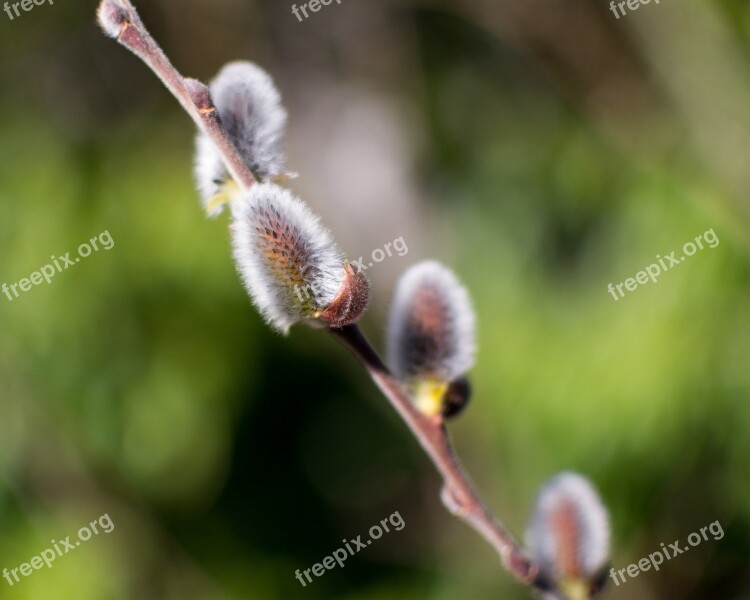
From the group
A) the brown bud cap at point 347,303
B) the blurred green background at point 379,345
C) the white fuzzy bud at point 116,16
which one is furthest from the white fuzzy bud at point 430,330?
the blurred green background at point 379,345

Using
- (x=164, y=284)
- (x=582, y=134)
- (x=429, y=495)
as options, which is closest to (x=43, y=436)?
(x=164, y=284)

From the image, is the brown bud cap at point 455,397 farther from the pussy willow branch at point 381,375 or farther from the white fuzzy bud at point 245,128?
the white fuzzy bud at point 245,128

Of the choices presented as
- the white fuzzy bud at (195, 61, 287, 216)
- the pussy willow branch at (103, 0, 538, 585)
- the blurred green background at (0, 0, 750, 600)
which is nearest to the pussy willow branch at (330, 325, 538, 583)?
the pussy willow branch at (103, 0, 538, 585)

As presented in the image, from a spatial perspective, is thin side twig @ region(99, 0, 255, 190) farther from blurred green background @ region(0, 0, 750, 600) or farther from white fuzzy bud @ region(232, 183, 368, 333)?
blurred green background @ region(0, 0, 750, 600)

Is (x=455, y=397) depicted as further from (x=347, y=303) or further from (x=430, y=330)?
(x=347, y=303)

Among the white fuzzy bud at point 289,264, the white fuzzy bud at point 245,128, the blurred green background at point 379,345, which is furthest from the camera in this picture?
the blurred green background at point 379,345

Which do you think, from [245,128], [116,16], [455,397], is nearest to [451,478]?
[455,397]
